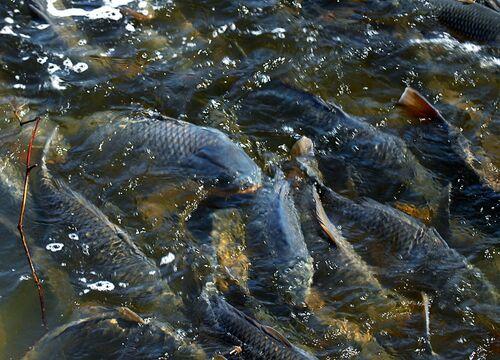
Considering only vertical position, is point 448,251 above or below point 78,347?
above

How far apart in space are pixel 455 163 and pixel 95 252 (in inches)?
92.5

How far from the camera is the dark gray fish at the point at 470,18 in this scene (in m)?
5.70

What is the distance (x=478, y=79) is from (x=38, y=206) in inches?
137

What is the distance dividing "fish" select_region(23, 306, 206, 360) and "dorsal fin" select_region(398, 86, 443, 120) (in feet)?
7.76

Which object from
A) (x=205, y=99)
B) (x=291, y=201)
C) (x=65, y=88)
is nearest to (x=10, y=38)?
(x=65, y=88)

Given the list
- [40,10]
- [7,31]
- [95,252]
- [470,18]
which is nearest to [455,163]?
[470,18]

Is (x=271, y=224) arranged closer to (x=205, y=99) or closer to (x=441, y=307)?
(x=441, y=307)

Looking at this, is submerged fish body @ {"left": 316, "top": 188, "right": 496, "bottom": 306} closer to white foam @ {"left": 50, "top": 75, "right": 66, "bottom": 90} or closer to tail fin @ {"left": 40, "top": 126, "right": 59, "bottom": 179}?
tail fin @ {"left": 40, "top": 126, "right": 59, "bottom": 179}

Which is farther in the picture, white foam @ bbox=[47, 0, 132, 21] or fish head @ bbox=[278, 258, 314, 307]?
white foam @ bbox=[47, 0, 132, 21]

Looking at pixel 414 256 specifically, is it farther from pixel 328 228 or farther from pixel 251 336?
pixel 251 336

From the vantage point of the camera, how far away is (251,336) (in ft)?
10.6

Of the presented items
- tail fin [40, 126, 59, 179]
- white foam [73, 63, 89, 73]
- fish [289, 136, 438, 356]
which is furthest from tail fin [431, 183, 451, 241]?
white foam [73, 63, 89, 73]

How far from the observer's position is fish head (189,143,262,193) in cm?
400

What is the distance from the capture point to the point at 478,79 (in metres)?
5.53
